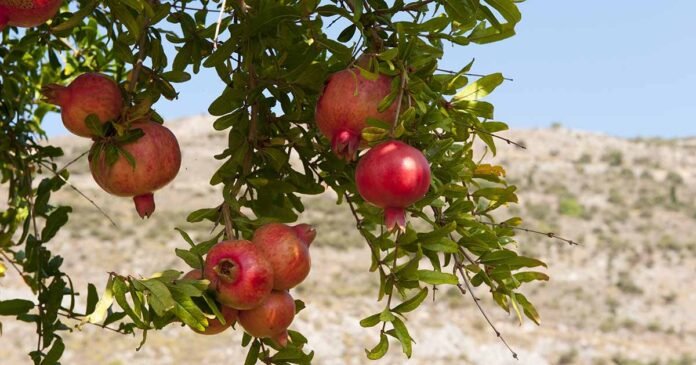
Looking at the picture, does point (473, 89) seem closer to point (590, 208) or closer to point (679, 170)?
point (590, 208)

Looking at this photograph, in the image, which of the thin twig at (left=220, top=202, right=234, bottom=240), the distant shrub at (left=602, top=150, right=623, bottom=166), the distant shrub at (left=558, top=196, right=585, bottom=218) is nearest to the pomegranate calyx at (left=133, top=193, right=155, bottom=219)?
the thin twig at (left=220, top=202, right=234, bottom=240)

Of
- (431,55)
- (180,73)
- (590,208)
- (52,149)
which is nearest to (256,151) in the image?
(180,73)

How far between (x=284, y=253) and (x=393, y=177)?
1.03 ft

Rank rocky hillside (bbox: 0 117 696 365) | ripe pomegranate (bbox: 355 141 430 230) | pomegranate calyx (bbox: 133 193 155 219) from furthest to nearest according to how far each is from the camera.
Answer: rocky hillside (bbox: 0 117 696 365) < pomegranate calyx (bbox: 133 193 155 219) < ripe pomegranate (bbox: 355 141 430 230)

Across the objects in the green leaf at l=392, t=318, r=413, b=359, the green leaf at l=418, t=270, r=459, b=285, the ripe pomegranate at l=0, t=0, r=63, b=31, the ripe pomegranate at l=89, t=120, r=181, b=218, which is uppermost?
the ripe pomegranate at l=0, t=0, r=63, b=31

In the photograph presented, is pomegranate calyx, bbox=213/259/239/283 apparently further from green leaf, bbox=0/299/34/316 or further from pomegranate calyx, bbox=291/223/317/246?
green leaf, bbox=0/299/34/316

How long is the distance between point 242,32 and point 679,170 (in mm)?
25117

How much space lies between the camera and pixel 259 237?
148 centimetres

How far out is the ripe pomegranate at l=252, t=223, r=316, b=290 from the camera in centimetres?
145

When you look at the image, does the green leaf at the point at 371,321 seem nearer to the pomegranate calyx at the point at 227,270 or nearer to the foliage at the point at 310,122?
the foliage at the point at 310,122

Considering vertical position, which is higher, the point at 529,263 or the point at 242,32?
the point at 242,32

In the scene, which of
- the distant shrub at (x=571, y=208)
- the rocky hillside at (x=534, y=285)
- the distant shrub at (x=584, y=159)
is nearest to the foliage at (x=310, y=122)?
the rocky hillside at (x=534, y=285)

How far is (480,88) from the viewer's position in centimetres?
168

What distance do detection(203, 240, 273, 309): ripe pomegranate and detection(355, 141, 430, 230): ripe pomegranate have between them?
246 millimetres
